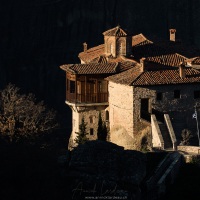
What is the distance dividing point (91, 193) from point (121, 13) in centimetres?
7003

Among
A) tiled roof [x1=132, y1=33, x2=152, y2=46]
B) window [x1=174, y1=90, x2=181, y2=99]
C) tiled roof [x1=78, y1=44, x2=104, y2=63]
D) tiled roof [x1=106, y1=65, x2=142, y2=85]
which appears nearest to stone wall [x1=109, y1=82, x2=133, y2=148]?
tiled roof [x1=106, y1=65, x2=142, y2=85]

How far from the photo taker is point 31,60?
353 ft

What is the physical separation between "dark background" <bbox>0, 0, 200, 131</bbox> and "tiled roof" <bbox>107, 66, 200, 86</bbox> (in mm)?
38308

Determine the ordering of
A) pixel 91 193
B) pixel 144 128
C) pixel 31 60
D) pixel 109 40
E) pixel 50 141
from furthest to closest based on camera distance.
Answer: pixel 31 60, pixel 50 141, pixel 109 40, pixel 144 128, pixel 91 193

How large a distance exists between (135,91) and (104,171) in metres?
Result: 16.2

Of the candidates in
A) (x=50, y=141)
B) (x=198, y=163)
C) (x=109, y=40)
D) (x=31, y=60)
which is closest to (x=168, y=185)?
(x=198, y=163)

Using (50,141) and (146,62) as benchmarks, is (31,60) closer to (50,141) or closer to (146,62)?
(50,141)

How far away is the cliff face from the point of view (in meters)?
106

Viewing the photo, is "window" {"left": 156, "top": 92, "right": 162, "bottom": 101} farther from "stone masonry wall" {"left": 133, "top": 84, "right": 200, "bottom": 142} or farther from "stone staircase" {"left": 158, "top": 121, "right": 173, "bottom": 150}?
"stone staircase" {"left": 158, "top": 121, "right": 173, "bottom": 150}

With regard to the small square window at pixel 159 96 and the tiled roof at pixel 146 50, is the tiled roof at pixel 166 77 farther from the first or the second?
the tiled roof at pixel 146 50

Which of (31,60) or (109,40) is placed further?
(31,60)

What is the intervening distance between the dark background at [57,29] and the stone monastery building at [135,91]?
34.0m

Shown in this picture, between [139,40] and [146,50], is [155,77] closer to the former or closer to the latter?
[146,50]

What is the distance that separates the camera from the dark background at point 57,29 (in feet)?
348
